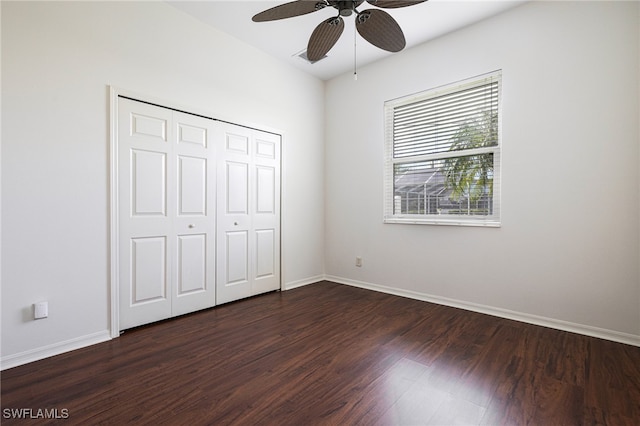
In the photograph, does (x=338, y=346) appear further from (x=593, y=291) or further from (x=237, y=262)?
(x=593, y=291)

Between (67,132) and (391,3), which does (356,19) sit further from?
(67,132)

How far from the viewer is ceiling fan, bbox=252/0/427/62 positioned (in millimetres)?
2012

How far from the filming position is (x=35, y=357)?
2127mm

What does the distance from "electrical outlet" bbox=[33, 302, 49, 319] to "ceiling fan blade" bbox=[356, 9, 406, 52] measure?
3024 mm

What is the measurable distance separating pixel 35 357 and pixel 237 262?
1.78 m

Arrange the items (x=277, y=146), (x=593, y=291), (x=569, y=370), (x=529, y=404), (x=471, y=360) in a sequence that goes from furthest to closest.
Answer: (x=277, y=146), (x=593, y=291), (x=471, y=360), (x=569, y=370), (x=529, y=404)

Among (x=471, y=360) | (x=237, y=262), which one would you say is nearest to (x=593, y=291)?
(x=471, y=360)

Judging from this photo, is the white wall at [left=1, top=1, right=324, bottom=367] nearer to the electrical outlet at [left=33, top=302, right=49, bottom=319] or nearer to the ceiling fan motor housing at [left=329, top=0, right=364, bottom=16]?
the electrical outlet at [left=33, top=302, right=49, bottom=319]

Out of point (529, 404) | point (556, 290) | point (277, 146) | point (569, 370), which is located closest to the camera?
point (529, 404)

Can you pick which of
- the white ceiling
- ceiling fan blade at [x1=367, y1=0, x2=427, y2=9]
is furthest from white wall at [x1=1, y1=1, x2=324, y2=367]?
ceiling fan blade at [x1=367, y1=0, x2=427, y2=9]

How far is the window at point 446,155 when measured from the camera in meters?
3.12
